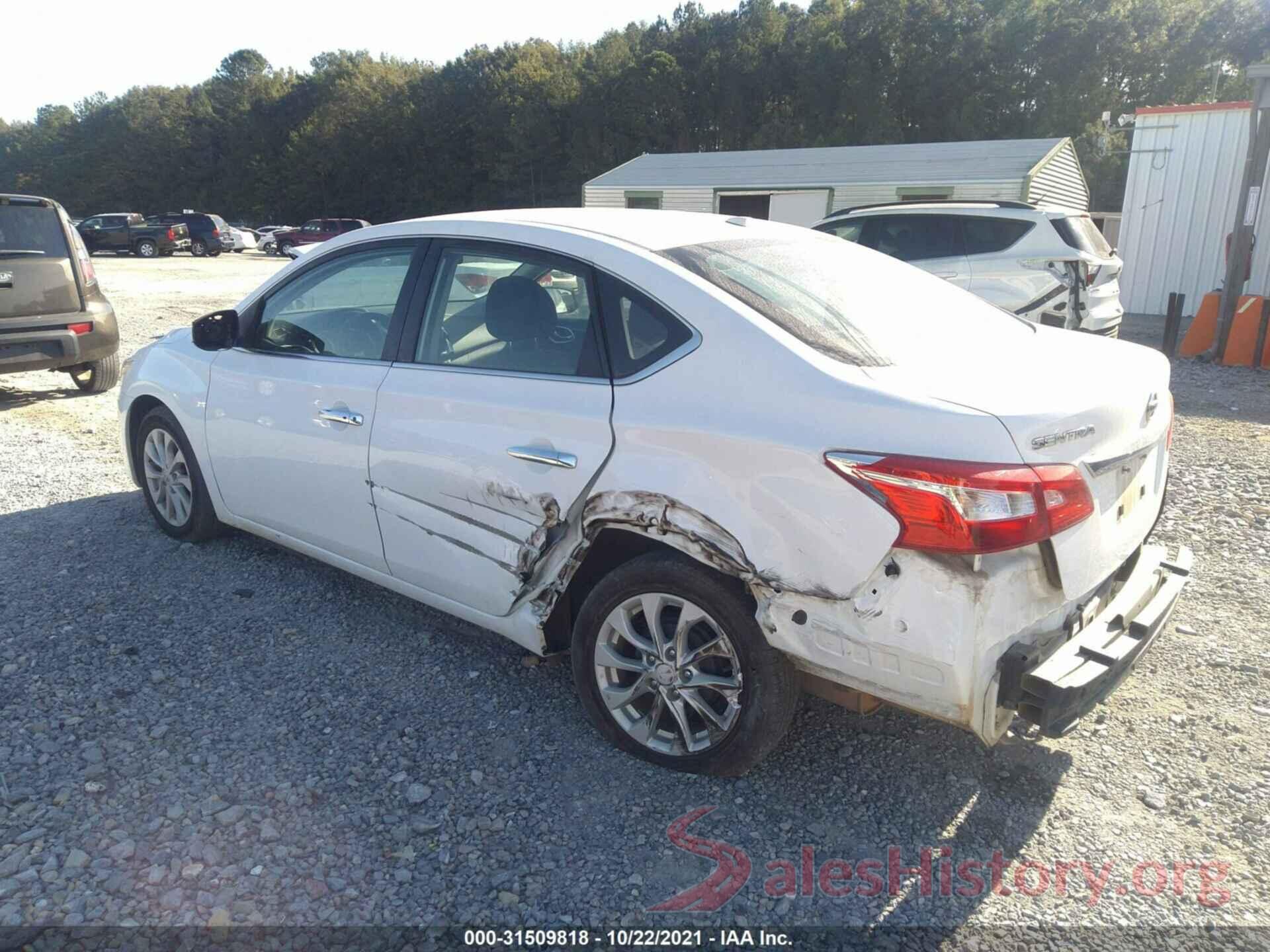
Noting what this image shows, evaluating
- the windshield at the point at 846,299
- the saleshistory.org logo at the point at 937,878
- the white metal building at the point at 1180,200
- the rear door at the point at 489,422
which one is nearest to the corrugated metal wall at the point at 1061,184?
the white metal building at the point at 1180,200

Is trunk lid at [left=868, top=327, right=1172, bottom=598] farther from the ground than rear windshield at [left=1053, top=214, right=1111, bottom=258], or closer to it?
closer to it

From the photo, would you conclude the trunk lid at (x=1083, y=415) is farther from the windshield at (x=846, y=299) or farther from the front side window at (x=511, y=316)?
the front side window at (x=511, y=316)

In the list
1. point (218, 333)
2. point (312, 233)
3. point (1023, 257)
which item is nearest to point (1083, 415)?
point (218, 333)

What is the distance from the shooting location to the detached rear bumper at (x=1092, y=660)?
90.4 inches

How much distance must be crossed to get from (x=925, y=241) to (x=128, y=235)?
108 ft

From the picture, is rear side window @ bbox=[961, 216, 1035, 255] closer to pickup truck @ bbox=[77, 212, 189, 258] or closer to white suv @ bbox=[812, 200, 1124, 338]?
white suv @ bbox=[812, 200, 1124, 338]

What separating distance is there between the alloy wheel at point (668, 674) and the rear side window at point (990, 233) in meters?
7.71

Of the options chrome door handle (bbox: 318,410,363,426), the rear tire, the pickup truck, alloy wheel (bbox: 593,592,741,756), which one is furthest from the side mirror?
the pickup truck

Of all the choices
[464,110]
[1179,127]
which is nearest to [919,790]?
[1179,127]

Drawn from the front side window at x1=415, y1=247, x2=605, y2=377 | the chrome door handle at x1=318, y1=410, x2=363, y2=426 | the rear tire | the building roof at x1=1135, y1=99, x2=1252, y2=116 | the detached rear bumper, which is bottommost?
the rear tire

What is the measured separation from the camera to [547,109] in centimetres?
Answer: 5694

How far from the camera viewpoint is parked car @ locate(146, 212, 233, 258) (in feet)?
115

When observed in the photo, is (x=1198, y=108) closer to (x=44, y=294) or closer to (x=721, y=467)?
(x=721, y=467)

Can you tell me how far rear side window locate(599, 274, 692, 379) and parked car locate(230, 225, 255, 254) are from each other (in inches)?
1580
